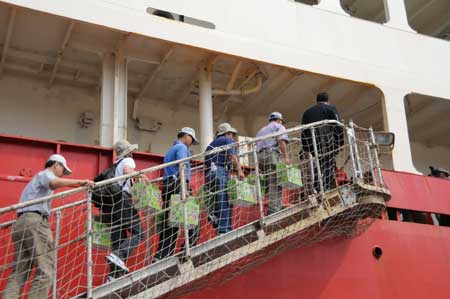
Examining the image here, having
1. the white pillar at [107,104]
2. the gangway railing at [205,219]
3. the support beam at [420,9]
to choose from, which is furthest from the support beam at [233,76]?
the support beam at [420,9]

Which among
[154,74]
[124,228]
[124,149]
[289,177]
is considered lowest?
[124,228]

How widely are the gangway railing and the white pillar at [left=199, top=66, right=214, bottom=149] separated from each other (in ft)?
3.59

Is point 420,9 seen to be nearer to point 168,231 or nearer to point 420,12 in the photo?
point 420,12

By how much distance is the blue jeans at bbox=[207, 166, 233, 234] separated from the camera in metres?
5.05

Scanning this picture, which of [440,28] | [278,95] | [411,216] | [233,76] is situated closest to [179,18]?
[233,76]

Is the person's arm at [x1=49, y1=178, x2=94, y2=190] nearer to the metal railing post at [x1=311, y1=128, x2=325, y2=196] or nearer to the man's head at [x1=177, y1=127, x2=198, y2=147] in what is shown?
the man's head at [x1=177, y1=127, x2=198, y2=147]

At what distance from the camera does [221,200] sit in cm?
512

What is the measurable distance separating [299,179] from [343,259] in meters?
1.48

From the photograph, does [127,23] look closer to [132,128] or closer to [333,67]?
[132,128]

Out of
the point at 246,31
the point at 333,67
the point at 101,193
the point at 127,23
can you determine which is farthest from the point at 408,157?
the point at 101,193

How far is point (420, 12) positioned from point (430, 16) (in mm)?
282

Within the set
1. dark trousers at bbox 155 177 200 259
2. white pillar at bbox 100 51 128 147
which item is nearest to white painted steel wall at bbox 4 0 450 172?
white pillar at bbox 100 51 128 147

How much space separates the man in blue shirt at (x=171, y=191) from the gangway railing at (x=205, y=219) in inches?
0.5

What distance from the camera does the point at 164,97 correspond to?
8578 millimetres
